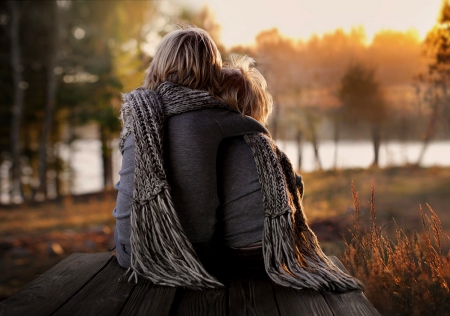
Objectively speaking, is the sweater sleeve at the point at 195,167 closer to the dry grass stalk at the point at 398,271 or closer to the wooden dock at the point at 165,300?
the wooden dock at the point at 165,300

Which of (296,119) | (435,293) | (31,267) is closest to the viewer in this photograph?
(435,293)

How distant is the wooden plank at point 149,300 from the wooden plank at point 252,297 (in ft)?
0.69

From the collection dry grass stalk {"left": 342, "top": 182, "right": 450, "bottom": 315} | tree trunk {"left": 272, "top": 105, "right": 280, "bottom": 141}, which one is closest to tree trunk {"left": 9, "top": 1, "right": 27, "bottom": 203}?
tree trunk {"left": 272, "top": 105, "right": 280, "bottom": 141}

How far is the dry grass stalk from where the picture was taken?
225cm

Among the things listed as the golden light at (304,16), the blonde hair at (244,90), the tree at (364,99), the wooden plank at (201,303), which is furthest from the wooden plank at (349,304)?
the tree at (364,99)

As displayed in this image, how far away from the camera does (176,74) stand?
80.3 inches

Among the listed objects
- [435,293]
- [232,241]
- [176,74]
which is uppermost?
[176,74]

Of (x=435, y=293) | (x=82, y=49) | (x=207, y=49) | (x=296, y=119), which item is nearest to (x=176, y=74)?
(x=207, y=49)

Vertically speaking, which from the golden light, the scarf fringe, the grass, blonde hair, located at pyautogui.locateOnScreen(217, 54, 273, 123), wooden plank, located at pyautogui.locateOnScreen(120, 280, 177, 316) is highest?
the golden light

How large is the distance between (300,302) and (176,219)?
1.81 ft

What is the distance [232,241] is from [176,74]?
0.75 metres

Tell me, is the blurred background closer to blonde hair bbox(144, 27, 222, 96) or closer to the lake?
the lake

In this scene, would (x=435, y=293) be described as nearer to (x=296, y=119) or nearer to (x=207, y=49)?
(x=207, y=49)

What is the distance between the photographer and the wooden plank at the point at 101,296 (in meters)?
1.51
